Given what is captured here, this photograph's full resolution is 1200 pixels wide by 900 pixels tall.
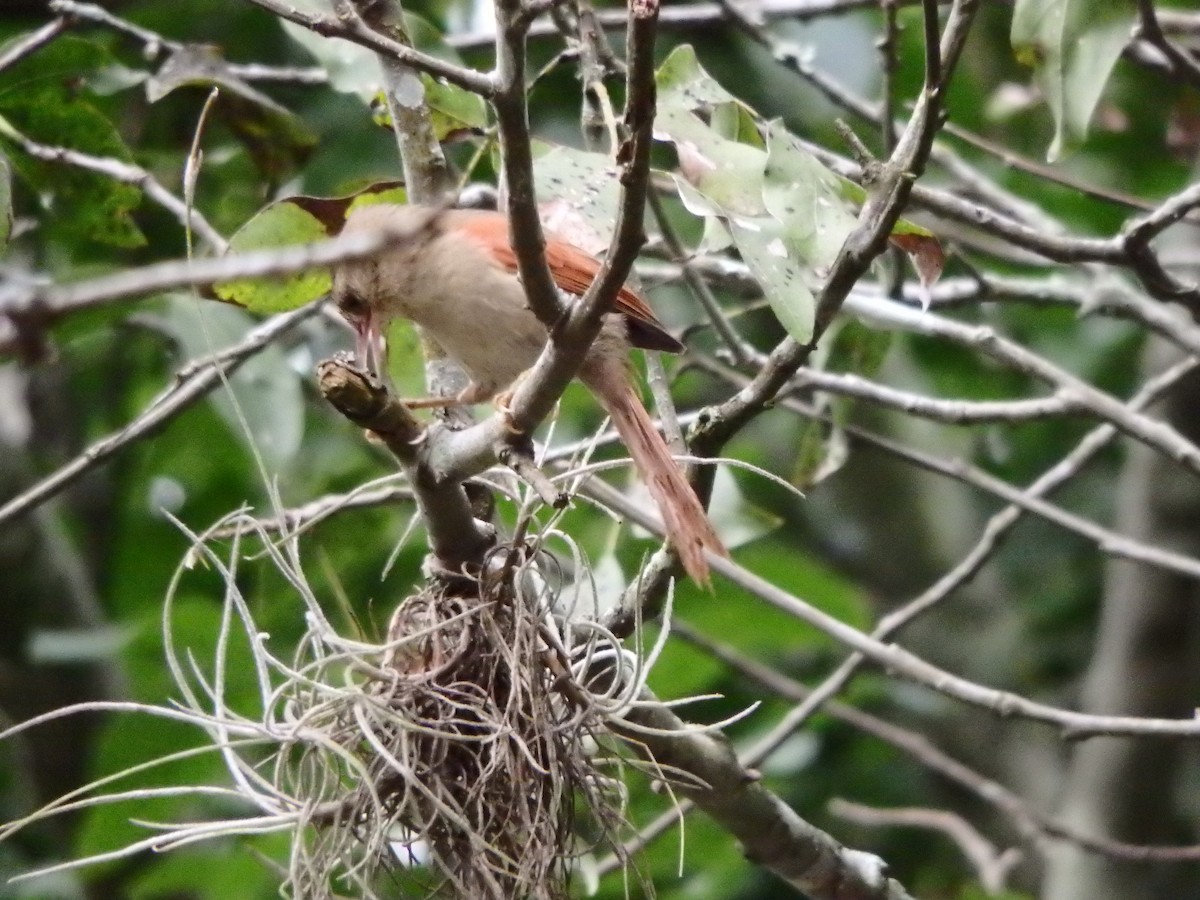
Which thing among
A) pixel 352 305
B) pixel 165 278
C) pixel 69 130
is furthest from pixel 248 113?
pixel 165 278

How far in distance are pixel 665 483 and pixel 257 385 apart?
4.53 feet

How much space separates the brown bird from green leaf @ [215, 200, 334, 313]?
83mm

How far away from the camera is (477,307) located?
3.25 m

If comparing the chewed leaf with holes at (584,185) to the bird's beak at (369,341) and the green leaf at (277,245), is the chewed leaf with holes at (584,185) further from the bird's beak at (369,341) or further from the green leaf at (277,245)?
the bird's beak at (369,341)

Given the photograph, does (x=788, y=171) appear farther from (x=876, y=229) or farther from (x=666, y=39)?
(x=666, y=39)

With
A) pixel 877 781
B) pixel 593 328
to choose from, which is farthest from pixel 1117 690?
pixel 593 328

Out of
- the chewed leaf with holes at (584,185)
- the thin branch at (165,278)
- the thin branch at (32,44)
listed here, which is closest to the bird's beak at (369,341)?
the chewed leaf with holes at (584,185)

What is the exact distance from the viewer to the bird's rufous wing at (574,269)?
9.96ft

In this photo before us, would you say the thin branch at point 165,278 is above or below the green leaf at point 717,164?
above

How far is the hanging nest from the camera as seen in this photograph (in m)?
2.51

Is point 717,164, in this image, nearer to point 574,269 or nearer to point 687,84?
point 687,84

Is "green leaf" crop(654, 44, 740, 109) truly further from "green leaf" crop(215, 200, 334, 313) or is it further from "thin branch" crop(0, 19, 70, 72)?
"thin branch" crop(0, 19, 70, 72)

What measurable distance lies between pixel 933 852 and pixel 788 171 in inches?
173

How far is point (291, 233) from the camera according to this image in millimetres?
2928
